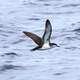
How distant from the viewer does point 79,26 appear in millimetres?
20172

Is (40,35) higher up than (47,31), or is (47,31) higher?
(47,31)

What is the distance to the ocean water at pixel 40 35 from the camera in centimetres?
1495

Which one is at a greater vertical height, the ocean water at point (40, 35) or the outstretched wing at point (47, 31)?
the outstretched wing at point (47, 31)

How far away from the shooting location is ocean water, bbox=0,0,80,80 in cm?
1495

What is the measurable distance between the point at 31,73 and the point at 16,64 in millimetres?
904

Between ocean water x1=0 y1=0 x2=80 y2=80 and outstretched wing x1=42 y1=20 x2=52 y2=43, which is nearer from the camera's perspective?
outstretched wing x1=42 y1=20 x2=52 y2=43

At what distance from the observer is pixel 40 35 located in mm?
19234

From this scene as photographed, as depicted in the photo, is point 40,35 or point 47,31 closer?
point 47,31

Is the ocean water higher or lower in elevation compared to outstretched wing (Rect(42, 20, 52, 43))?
lower

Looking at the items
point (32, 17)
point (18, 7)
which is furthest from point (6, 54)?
point (18, 7)

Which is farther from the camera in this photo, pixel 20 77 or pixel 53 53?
pixel 53 53

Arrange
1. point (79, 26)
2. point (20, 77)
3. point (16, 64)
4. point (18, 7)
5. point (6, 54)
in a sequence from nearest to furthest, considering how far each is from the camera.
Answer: point (20, 77) → point (16, 64) → point (6, 54) → point (79, 26) → point (18, 7)

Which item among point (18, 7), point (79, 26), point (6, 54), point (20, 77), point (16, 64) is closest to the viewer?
point (20, 77)

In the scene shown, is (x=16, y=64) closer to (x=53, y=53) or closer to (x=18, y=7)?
(x=53, y=53)
